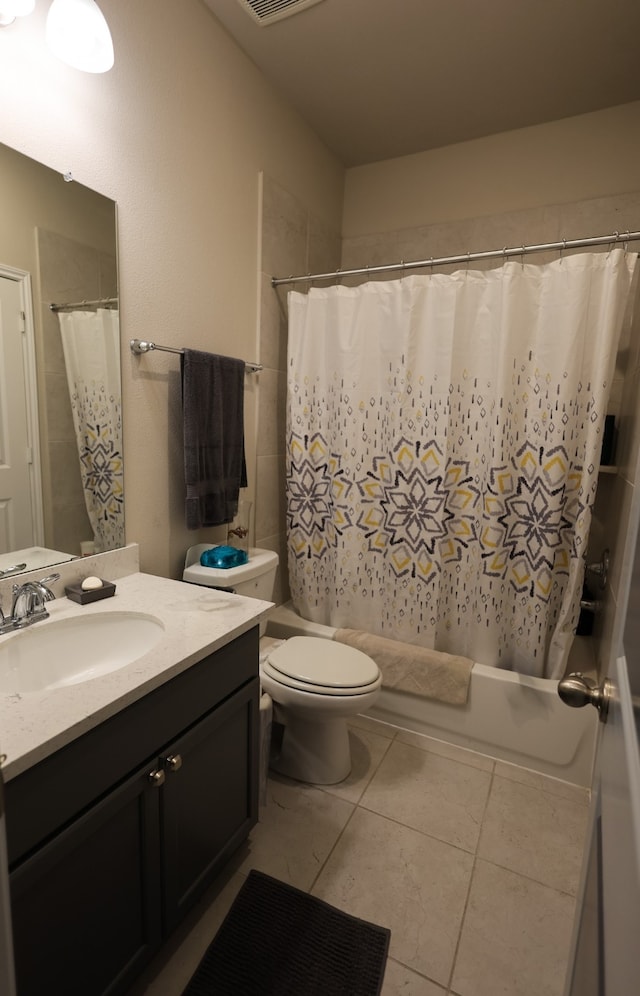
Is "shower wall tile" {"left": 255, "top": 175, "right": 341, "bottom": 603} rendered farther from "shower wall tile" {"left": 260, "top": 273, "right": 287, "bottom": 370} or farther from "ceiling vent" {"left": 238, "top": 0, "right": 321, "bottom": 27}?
"ceiling vent" {"left": 238, "top": 0, "right": 321, "bottom": 27}

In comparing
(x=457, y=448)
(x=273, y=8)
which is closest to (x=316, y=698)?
(x=457, y=448)

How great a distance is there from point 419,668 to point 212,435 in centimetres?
125

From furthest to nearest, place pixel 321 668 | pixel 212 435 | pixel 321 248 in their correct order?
pixel 321 248 < pixel 212 435 < pixel 321 668

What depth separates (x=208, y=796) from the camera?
1.16 metres

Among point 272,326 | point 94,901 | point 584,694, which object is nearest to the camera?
point 584,694

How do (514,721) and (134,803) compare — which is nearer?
(134,803)

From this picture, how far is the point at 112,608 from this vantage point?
1255mm

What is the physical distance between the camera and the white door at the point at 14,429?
114 centimetres

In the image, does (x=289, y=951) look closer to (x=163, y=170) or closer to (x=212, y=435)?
(x=212, y=435)

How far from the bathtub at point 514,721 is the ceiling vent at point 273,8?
8.08 ft

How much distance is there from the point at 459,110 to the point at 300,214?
82 cm

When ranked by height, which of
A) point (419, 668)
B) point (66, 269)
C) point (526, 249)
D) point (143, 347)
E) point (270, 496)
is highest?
point (526, 249)

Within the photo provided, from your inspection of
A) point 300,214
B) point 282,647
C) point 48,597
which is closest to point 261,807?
point 282,647

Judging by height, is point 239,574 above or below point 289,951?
above
